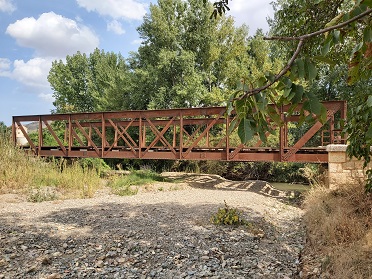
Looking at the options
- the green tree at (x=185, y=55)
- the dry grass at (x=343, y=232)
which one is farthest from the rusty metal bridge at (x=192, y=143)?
the green tree at (x=185, y=55)

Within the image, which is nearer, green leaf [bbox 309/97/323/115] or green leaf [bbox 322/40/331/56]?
green leaf [bbox 309/97/323/115]

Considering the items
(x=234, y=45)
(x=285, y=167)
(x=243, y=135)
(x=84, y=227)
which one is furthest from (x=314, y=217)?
(x=234, y=45)

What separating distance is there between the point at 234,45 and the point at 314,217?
17.0m

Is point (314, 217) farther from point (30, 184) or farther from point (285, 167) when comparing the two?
point (285, 167)

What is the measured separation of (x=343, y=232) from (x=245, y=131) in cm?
373

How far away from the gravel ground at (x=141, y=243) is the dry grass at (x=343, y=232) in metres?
0.29

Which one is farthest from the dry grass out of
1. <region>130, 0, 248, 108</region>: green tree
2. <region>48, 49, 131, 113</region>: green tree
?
<region>48, 49, 131, 113</region>: green tree

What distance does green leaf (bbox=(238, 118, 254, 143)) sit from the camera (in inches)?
42.3

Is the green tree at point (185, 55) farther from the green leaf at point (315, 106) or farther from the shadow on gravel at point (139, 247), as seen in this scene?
the green leaf at point (315, 106)

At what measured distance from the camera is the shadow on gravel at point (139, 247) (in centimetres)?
305

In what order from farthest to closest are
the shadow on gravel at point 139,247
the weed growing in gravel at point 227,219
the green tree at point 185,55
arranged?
the green tree at point 185,55 < the weed growing in gravel at point 227,219 < the shadow on gravel at point 139,247

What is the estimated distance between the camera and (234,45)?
798 inches

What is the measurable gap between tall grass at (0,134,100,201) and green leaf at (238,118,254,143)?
22.2 ft

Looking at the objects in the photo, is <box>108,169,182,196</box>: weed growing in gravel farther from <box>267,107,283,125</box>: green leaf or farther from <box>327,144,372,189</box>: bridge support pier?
<box>267,107,283,125</box>: green leaf
